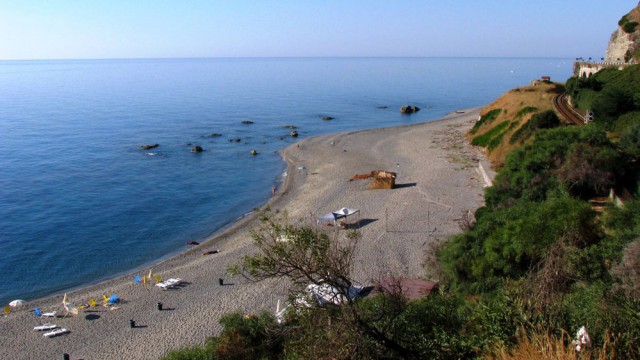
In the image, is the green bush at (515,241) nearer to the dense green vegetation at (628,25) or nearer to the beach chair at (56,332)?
the beach chair at (56,332)

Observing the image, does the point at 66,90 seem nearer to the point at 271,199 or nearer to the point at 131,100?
the point at 131,100

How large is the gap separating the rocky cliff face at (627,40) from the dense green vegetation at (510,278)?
91.0 feet

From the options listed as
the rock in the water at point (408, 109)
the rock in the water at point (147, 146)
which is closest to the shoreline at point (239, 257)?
the rock in the water at point (147, 146)

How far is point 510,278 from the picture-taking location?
18.6 meters

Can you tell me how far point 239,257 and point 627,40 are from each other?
4734 centimetres

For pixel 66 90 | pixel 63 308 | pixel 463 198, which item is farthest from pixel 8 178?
pixel 66 90

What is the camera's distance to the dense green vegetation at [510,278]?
1035 centimetres

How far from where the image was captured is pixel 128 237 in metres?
34.6

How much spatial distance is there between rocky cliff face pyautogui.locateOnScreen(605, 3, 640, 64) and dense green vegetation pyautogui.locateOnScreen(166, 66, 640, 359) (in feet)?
91.0

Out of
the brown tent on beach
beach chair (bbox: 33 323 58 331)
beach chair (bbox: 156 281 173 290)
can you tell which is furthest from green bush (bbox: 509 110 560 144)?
beach chair (bbox: 33 323 58 331)

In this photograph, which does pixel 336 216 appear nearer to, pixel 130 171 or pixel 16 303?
pixel 16 303

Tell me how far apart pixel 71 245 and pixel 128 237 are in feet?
11.5

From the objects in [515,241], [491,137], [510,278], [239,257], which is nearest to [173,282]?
[239,257]

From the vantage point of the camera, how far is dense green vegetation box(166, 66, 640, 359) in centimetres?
1035
